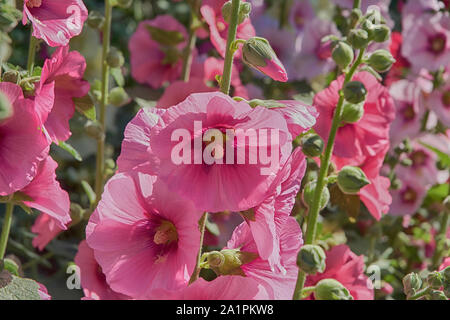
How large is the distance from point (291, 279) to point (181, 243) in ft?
0.32

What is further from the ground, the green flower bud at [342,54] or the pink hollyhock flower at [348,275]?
the green flower bud at [342,54]

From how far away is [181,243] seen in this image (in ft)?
1.71

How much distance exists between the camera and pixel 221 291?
1.59 ft

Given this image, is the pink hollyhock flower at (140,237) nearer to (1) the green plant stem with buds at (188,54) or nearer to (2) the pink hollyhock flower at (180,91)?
(2) the pink hollyhock flower at (180,91)

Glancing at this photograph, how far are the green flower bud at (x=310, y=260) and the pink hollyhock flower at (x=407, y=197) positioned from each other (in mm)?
602

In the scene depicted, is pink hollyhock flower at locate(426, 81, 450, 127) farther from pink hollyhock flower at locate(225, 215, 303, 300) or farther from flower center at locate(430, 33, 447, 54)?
pink hollyhock flower at locate(225, 215, 303, 300)

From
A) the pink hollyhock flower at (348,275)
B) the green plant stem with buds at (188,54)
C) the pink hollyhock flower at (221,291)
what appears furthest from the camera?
the green plant stem with buds at (188,54)

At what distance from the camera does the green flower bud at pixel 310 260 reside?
51 cm

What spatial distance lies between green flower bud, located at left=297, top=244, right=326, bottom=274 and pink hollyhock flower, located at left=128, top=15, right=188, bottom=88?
0.61 m

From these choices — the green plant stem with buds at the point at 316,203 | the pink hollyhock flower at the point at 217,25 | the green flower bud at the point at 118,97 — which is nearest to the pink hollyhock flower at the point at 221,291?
the green plant stem with buds at the point at 316,203

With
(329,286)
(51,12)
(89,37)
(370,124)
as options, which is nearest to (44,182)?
(51,12)

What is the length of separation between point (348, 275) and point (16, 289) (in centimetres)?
33

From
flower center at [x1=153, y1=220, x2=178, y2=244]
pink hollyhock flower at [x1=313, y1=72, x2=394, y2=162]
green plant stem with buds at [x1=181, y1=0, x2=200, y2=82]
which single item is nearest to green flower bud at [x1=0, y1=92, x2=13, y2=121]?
flower center at [x1=153, y1=220, x2=178, y2=244]

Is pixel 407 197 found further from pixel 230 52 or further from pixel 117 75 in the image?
pixel 230 52
